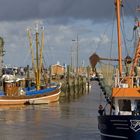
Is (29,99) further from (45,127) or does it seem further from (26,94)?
(45,127)

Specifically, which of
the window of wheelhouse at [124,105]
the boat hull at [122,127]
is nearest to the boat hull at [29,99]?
the window of wheelhouse at [124,105]

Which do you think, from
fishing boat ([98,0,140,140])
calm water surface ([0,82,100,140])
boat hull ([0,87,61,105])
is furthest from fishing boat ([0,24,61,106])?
fishing boat ([98,0,140,140])

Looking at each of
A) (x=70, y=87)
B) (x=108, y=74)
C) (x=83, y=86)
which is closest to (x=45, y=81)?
(x=70, y=87)

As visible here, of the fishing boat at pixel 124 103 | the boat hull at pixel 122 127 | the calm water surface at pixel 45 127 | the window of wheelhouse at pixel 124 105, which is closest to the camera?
the boat hull at pixel 122 127

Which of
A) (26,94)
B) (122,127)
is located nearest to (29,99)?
(26,94)

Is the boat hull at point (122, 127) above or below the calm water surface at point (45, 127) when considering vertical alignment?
above

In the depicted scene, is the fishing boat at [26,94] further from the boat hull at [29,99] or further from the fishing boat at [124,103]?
the fishing boat at [124,103]

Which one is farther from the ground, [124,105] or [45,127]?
[124,105]

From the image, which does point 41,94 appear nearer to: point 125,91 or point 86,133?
point 86,133

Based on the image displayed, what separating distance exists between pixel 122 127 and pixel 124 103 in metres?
2.30

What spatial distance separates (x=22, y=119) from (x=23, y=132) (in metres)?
13.7

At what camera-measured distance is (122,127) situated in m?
33.2

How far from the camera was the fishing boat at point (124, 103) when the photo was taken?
33.0m

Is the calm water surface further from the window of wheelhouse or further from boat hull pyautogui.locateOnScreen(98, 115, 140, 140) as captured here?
boat hull pyautogui.locateOnScreen(98, 115, 140, 140)
